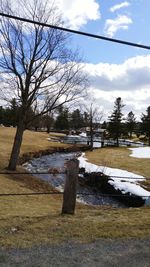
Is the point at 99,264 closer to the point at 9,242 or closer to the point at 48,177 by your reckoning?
the point at 9,242

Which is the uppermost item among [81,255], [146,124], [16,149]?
[146,124]

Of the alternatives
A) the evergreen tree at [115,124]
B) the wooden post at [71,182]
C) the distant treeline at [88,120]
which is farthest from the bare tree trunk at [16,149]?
the evergreen tree at [115,124]

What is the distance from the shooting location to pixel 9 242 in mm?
5551

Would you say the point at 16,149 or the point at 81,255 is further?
the point at 16,149

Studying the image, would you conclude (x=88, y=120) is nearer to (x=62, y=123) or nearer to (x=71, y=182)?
(x=62, y=123)

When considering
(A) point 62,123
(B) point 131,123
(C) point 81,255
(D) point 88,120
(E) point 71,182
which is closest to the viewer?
(C) point 81,255

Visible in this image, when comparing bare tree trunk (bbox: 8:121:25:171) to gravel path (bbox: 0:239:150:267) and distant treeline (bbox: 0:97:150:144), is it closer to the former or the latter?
distant treeline (bbox: 0:97:150:144)

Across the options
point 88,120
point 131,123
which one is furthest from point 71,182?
point 131,123

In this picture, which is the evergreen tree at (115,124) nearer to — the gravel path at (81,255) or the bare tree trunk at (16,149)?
the bare tree trunk at (16,149)

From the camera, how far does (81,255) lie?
517 centimetres

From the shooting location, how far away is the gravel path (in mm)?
4805

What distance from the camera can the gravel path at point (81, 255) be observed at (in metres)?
4.80

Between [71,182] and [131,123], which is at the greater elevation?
[131,123]

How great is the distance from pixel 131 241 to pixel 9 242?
77.7 inches
